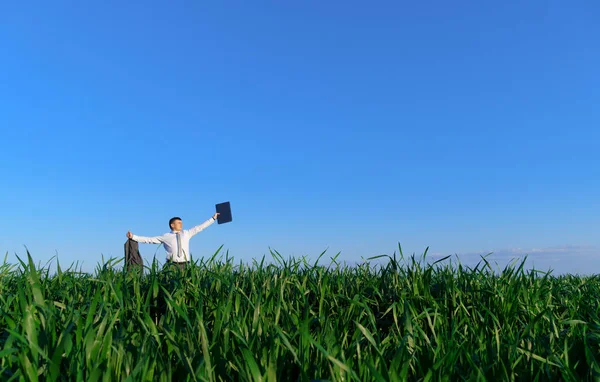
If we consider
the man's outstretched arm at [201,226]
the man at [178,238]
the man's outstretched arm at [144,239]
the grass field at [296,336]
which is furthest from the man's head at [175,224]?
the grass field at [296,336]

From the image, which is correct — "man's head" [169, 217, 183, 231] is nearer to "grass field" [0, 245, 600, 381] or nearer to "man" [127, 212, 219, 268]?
"man" [127, 212, 219, 268]

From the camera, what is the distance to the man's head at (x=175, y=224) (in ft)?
38.5

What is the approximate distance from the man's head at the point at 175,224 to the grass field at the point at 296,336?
6.75 m

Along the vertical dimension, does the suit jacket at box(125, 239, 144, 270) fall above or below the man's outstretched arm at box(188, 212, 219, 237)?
below

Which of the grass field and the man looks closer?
the grass field

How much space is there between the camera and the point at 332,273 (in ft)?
18.4

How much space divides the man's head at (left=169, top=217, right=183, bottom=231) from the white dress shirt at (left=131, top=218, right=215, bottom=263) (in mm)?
95

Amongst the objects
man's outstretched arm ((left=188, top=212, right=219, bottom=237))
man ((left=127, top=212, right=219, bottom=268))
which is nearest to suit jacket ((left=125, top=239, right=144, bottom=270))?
man ((left=127, top=212, right=219, bottom=268))

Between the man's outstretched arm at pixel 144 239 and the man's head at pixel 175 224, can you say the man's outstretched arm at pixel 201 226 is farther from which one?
the man's outstretched arm at pixel 144 239

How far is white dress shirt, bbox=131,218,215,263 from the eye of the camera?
1135cm

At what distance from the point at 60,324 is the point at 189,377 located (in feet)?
3.64

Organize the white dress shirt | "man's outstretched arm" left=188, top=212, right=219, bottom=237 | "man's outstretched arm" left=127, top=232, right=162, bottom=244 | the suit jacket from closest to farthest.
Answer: the suit jacket
"man's outstretched arm" left=127, top=232, right=162, bottom=244
the white dress shirt
"man's outstretched arm" left=188, top=212, right=219, bottom=237

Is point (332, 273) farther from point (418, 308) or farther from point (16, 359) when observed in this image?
point (16, 359)

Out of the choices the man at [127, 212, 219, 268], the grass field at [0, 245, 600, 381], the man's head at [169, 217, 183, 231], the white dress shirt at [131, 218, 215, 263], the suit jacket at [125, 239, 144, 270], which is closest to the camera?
the grass field at [0, 245, 600, 381]
